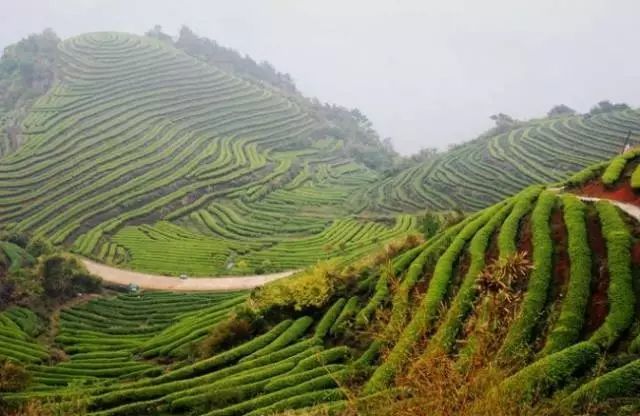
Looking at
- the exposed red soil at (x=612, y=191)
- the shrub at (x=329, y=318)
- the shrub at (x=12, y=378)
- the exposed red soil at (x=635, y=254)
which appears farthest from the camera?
the shrub at (x=12, y=378)

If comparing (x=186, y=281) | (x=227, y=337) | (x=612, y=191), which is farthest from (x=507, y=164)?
(x=227, y=337)

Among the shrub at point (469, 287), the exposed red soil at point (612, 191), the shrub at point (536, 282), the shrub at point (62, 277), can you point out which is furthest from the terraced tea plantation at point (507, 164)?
the shrub at point (536, 282)

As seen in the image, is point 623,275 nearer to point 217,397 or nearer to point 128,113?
point 217,397

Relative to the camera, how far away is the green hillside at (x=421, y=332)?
14242mm

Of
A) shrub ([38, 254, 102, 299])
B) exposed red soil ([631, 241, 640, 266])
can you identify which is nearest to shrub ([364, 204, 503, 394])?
exposed red soil ([631, 241, 640, 266])

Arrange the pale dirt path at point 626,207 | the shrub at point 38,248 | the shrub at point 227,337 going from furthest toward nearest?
1. the shrub at point 38,248
2. the shrub at point 227,337
3. the pale dirt path at point 626,207

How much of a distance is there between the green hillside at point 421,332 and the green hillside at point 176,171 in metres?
21.6

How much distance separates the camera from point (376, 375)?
63.8 feet

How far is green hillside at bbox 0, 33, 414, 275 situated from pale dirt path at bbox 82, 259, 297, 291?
1.58 m

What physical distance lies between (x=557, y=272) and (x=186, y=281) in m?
38.0

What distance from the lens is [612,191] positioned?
2517 cm

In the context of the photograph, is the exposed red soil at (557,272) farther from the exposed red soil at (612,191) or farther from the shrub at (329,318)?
the shrub at (329,318)

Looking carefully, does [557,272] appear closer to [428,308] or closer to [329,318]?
[428,308]

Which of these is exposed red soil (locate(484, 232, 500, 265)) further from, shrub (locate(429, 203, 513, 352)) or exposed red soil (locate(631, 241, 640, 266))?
exposed red soil (locate(631, 241, 640, 266))
